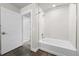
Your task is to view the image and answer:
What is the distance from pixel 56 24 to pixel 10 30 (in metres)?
1.08

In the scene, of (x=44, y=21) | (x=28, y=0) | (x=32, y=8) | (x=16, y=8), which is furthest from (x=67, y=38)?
(x=16, y=8)

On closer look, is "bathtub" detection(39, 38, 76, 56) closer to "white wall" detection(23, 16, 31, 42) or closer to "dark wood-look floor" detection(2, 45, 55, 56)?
"dark wood-look floor" detection(2, 45, 55, 56)

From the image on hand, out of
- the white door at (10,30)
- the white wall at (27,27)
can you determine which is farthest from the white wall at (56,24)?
the white door at (10,30)

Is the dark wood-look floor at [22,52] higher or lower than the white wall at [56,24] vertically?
lower

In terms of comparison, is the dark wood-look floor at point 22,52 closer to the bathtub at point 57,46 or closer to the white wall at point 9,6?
the bathtub at point 57,46

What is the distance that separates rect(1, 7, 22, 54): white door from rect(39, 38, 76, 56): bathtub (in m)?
0.56

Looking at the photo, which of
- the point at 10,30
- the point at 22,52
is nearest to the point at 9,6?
the point at 10,30

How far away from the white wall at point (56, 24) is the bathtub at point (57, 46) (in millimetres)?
110

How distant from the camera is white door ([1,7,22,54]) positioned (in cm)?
92

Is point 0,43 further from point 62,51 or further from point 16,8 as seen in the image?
point 62,51

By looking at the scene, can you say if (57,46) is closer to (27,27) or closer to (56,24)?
(56,24)

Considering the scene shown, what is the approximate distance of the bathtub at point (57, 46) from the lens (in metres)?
0.98

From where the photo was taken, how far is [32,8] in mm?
917

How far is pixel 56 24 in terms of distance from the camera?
128 centimetres
